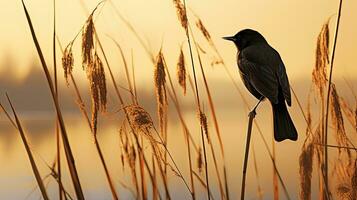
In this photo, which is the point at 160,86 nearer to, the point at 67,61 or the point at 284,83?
the point at 67,61

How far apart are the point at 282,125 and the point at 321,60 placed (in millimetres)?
195

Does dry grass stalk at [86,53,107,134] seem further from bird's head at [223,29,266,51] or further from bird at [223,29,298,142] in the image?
bird's head at [223,29,266,51]

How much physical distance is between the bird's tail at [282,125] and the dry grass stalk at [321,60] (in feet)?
0.37

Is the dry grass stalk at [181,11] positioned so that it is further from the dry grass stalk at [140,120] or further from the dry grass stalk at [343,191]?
the dry grass stalk at [343,191]

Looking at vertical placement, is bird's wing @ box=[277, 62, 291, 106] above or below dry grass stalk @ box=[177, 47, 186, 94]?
below

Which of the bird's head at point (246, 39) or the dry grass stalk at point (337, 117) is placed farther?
the bird's head at point (246, 39)

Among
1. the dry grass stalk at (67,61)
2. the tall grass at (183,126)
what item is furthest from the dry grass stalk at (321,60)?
the dry grass stalk at (67,61)

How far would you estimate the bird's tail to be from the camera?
1.33 m

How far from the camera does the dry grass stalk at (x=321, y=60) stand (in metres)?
1.28

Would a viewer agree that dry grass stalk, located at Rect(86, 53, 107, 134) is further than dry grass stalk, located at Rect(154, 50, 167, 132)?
No

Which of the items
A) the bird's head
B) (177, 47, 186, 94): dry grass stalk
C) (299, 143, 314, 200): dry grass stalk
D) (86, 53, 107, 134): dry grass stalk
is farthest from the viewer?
the bird's head

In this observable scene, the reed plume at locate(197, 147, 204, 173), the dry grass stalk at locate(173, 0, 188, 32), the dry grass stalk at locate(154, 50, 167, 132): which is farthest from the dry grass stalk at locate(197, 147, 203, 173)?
the dry grass stalk at locate(173, 0, 188, 32)

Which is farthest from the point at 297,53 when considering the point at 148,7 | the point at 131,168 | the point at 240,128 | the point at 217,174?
the point at 131,168

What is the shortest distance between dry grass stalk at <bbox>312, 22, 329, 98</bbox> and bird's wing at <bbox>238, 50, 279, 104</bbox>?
0.11 m
